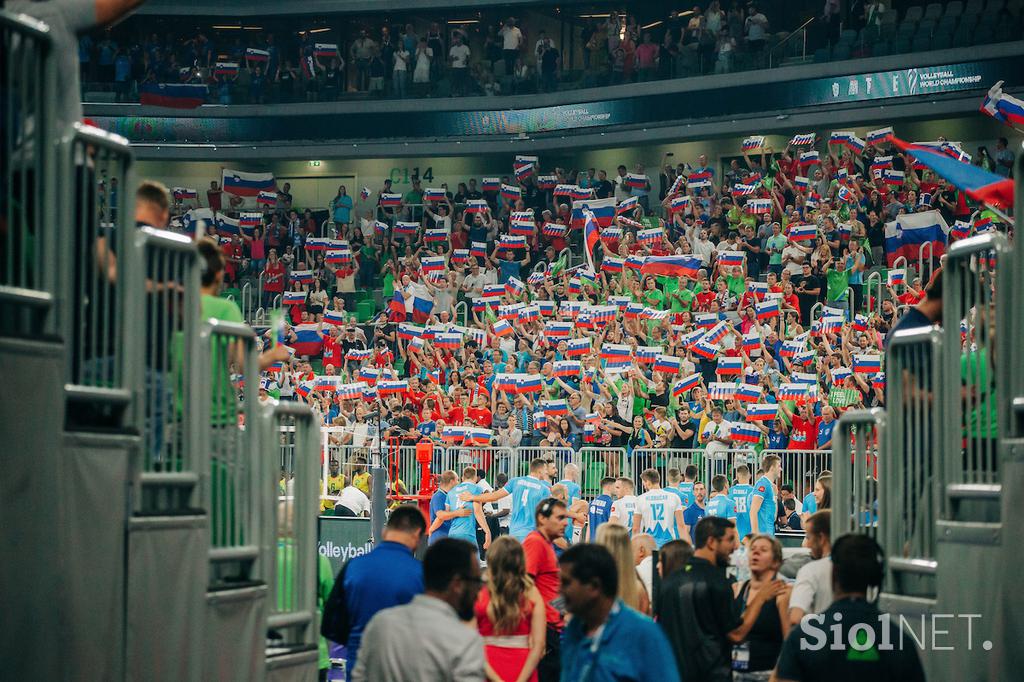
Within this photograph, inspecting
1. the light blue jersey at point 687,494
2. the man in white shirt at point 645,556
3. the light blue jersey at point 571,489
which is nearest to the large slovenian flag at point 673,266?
the light blue jersey at point 687,494

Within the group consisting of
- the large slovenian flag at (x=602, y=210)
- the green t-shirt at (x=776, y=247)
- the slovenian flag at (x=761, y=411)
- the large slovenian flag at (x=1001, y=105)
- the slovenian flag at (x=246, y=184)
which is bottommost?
the slovenian flag at (x=761, y=411)

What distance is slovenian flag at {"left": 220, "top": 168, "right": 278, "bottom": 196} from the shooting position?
3944 cm

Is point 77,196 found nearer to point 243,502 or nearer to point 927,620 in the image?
point 243,502

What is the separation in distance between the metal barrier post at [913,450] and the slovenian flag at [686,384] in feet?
47.0

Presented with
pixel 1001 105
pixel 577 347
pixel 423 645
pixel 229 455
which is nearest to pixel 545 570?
pixel 229 455

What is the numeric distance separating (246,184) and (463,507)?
22.8 m

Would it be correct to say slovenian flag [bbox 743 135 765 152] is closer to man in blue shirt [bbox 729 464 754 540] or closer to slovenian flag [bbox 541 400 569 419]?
slovenian flag [bbox 541 400 569 419]

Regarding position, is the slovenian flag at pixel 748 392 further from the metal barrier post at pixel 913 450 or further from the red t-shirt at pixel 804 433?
the metal barrier post at pixel 913 450

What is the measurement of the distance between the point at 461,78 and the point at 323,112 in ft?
13.4

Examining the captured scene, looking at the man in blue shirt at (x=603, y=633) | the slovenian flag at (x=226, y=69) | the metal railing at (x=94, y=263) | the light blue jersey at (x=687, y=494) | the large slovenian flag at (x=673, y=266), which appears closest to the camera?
the man in blue shirt at (x=603, y=633)

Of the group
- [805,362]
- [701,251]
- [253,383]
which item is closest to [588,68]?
[701,251]

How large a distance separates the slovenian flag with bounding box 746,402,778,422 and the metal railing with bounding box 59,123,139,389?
15.3 m

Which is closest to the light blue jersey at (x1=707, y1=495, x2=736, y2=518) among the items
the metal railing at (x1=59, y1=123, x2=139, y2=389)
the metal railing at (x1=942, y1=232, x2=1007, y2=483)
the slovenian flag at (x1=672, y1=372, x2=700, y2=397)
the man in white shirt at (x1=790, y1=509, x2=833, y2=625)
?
the slovenian flag at (x1=672, y1=372, x2=700, y2=397)

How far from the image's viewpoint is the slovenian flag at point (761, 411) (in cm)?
2141
